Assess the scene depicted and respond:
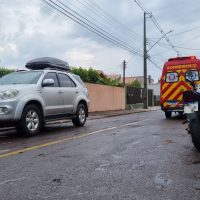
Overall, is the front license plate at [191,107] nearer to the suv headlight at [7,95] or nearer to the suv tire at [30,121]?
the suv tire at [30,121]

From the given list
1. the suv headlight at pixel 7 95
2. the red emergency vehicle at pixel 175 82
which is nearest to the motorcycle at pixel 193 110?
the suv headlight at pixel 7 95

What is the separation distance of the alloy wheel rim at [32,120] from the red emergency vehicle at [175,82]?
27.5 ft

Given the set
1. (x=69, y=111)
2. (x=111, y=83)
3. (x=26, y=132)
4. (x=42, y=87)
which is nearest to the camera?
(x=26, y=132)

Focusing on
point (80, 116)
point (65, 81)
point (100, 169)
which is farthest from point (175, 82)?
point (100, 169)

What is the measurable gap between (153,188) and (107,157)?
2.09 metres

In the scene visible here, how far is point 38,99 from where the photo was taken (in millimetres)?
10297

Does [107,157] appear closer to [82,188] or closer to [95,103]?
[82,188]

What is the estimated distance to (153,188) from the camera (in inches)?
185

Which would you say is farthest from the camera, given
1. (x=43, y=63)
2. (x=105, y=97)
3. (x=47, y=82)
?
(x=105, y=97)

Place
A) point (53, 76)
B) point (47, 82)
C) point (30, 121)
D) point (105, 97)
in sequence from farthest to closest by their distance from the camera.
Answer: point (105, 97) < point (53, 76) < point (47, 82) < point (30, 121)

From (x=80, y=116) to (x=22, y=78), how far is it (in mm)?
2724

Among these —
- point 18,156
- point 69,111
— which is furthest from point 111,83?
point 18,156

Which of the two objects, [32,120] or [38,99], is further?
[38,99]

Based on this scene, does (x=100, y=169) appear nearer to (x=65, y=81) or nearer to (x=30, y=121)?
(x=30, y=121)
